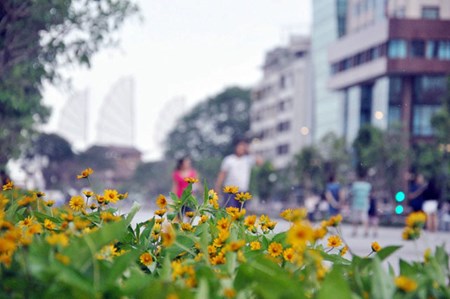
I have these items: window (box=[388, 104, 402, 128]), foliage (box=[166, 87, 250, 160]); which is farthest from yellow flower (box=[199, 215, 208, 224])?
foliage (box=[166, 87, 250, 160])

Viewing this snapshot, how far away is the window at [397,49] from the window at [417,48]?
2.04ft

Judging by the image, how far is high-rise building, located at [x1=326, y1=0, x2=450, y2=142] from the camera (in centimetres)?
7588

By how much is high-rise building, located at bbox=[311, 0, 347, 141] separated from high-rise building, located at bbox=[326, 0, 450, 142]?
13.5ft

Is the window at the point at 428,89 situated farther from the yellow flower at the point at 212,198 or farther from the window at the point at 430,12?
the yellow flower at the point at 212,198

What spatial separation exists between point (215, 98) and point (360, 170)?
90.3 metres

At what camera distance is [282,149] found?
11006 centimetres

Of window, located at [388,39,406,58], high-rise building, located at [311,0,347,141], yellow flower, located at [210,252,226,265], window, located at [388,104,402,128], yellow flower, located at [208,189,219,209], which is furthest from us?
high-rise building, located at [311,0,347,141]

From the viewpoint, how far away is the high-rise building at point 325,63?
89062mm

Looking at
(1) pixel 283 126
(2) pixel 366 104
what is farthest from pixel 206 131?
(2) pixel 366 104

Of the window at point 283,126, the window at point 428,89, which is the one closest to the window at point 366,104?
the window at point 428,89

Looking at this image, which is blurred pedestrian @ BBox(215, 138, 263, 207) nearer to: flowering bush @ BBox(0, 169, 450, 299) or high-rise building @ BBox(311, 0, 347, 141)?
flowering bush @ BBox(0, 169, 450, 299)

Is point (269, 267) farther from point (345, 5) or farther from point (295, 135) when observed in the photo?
point (295, 135)

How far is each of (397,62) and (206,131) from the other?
3811cm

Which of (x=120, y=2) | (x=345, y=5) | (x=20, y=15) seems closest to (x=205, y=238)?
(x=20, y=15)
